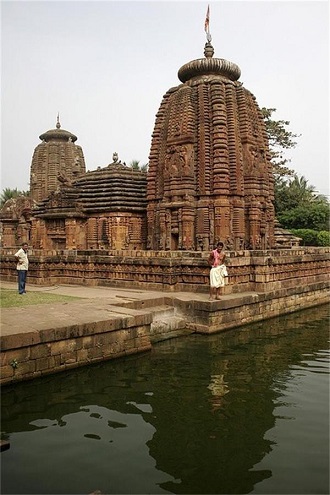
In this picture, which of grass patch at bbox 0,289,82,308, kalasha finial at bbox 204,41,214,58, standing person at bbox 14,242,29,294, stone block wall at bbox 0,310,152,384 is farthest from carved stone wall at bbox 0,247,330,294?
kalasha finial at bbox 204,41,214,58

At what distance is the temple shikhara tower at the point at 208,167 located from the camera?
1603cm

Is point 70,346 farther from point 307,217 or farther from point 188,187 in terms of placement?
point 307,217

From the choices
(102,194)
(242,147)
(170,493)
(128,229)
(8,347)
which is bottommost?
(170,493)

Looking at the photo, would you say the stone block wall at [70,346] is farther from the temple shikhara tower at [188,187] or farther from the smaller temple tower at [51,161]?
the smaller temple tower at [51,161]

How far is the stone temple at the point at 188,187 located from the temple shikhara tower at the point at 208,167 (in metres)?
0.04

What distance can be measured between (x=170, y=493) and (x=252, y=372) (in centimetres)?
357

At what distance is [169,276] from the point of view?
11539 mm

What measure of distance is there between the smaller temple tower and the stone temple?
A: 9.81m

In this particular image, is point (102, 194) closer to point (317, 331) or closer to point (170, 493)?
point (317, 331)

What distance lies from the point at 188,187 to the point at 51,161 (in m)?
17.7

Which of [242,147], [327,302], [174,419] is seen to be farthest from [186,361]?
[242,147]

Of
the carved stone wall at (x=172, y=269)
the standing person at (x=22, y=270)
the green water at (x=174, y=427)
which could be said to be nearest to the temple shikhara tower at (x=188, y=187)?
the carved stone wall at (x=172, y=269)

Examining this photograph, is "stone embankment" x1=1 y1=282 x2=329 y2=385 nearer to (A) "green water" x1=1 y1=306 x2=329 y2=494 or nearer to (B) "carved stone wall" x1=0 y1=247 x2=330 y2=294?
(A) "green water" x1=1 y1=306 x2=329 y2=494

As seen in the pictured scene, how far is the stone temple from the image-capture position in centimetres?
1611
